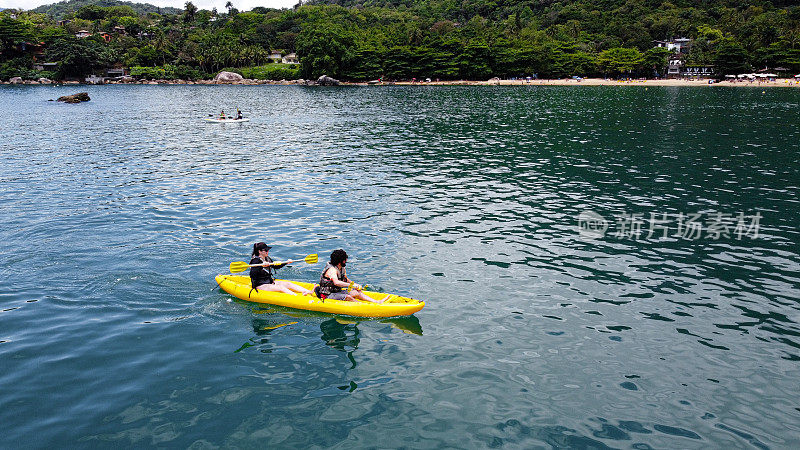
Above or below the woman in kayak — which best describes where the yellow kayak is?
below

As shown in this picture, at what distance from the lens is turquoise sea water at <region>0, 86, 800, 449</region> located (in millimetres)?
9969

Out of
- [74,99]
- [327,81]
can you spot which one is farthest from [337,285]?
[327,81]

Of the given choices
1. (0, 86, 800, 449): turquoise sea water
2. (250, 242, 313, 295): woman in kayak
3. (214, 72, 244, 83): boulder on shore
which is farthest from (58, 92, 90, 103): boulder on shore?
(250, 242, 313, 295): woman in kayak

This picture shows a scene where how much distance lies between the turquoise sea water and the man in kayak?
680 millimetres

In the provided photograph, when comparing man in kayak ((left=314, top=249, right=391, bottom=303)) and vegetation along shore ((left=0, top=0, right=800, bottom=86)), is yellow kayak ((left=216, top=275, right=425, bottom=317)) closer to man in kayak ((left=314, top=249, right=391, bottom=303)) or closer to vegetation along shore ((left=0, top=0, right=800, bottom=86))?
man in kayak ((left=314, top=249, right=391, bottom=303))

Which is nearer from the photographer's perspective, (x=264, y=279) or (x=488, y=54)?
(x=264, y=279)

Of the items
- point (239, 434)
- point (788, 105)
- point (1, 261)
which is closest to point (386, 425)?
point (239, 434)

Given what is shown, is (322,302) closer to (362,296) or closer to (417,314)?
(362,296)

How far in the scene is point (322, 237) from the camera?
20.3 metres

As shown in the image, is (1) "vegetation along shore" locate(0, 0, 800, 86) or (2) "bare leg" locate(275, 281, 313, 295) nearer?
(2) "bare leg" locate(275, 281, 313, 295)

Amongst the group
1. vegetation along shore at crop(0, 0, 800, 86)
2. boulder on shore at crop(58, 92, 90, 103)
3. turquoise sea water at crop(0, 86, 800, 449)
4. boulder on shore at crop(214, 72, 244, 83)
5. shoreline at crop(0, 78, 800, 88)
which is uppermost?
vegetation along shore at crop(0, 0, 800, 86)

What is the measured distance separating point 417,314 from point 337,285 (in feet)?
7.84

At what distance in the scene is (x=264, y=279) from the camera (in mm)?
15234

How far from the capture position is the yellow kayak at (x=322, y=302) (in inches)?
551
